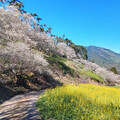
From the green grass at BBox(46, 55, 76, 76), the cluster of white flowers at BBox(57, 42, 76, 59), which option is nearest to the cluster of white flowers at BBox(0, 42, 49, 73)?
the green grass at BBox(46, 55, 76, 76)

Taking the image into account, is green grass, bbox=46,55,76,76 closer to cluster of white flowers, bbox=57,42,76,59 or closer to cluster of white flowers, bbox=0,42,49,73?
cluster of white flowers, bbox=0,42,49,73

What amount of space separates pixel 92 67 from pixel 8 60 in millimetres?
40645

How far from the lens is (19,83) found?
11.2m

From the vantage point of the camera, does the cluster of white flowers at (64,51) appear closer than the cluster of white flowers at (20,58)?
No

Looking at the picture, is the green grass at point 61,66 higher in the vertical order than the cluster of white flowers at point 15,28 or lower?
lower

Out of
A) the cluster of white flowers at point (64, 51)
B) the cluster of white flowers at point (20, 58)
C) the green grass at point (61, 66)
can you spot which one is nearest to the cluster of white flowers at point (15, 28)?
the green grass at point (61, 66)

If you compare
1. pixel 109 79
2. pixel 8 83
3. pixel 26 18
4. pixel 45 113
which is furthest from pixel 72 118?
pixel 109 79

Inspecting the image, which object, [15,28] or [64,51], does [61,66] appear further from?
[64,51]

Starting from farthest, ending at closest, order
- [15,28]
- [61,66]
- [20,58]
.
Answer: [61,66], [15,28], [20,58]

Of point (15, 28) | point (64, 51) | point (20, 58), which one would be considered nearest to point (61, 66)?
point (15, 28)

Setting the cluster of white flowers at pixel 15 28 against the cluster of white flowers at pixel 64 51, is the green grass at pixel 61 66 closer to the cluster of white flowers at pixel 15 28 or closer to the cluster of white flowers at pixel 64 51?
the cluster of white flowers at pixel 15 28

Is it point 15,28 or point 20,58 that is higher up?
point 15,28

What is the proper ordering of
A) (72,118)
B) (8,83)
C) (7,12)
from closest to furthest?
(72,118), (8,83), (7,12)

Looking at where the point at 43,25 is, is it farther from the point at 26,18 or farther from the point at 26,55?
the point at 26,55
